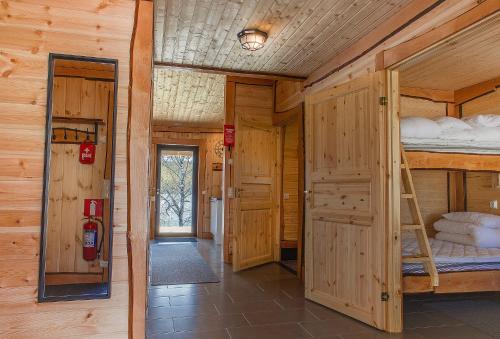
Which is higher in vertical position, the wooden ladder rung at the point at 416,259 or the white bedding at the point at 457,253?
the wooden ladder rung at the point at 416,259

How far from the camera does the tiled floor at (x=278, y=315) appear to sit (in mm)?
2857

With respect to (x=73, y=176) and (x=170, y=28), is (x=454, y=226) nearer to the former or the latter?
(x=170, y=28)

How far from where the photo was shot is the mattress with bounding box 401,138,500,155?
3.48 m

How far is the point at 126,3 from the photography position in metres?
2.18

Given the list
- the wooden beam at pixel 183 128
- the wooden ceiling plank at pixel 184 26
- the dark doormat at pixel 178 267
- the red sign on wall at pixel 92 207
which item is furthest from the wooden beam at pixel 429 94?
the wooden beam at pixel 183 128

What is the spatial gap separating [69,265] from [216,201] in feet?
17.3

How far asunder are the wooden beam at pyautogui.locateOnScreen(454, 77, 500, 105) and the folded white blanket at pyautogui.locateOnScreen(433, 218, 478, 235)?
1.69 meters

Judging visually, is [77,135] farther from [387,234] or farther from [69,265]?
[387,234]

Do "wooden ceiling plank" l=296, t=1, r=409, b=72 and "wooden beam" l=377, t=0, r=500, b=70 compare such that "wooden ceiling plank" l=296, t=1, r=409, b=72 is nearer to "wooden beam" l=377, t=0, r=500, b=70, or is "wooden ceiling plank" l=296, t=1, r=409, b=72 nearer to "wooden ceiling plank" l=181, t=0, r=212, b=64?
"wooden beam" l=377, t=0, r=500, b=70

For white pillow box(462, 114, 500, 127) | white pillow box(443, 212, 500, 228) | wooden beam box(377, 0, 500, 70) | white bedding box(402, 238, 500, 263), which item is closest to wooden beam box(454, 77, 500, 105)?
white pillow box(462, 114, 500, 127)

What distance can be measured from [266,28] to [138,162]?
182 centimetres

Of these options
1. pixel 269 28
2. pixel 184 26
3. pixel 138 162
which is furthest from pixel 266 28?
pixel 138 162

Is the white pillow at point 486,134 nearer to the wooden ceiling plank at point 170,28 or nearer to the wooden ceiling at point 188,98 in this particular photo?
the wooden ceiling plank at point 170,28

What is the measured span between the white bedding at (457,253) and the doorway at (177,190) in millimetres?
5522
